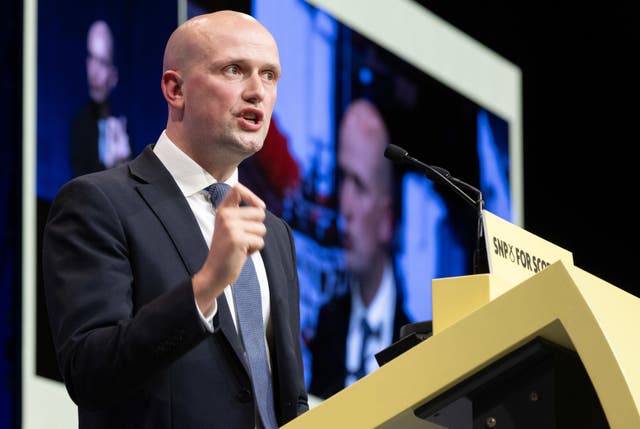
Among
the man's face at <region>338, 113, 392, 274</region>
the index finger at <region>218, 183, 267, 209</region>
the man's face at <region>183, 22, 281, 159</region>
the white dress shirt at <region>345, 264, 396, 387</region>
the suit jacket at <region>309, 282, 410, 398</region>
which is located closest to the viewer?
the index finger at <region>218, 183, 267, 209</region>

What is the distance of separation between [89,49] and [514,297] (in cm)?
240

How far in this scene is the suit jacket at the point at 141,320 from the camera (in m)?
1.67

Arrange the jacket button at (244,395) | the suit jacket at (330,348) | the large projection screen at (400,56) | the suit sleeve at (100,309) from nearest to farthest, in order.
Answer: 1. the suit sleeve at (100,309)
2. the jacket button at (244,395)
3. the large projection screen at (400,56)
4. the suit jacket at (330,348)

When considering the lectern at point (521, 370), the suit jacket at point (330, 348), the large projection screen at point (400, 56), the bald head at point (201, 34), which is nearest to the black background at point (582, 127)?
the large projection screen at point (400, 56)

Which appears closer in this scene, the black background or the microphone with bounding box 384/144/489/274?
the microphone with bounding box 384/144/489/274

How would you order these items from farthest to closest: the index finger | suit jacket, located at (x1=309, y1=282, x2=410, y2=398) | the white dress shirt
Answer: the white dress shirt
suit jacket, located at (x1=309, y1=282, x2=410, y2=398)
the index finger

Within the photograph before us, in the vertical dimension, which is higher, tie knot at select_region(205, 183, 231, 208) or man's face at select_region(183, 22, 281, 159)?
man's face at select_region(183, 22, 281, 159)

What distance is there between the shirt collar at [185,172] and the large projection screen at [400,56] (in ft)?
3.62

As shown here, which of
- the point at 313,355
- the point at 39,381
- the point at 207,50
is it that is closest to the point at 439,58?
the point at 313,355

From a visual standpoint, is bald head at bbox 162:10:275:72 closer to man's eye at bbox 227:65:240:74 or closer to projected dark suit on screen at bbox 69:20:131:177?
man's eye at bbox 227:65:240:74

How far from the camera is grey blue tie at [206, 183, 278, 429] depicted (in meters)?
1.92

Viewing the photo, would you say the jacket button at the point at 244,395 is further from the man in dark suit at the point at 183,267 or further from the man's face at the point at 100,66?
the man's face at the point at 100,66

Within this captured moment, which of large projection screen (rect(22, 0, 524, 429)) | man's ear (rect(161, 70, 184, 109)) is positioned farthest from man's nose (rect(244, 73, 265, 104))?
large projection screen (rect(22, 0, 524, 429))

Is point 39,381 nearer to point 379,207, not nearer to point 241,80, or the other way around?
point 241,80
